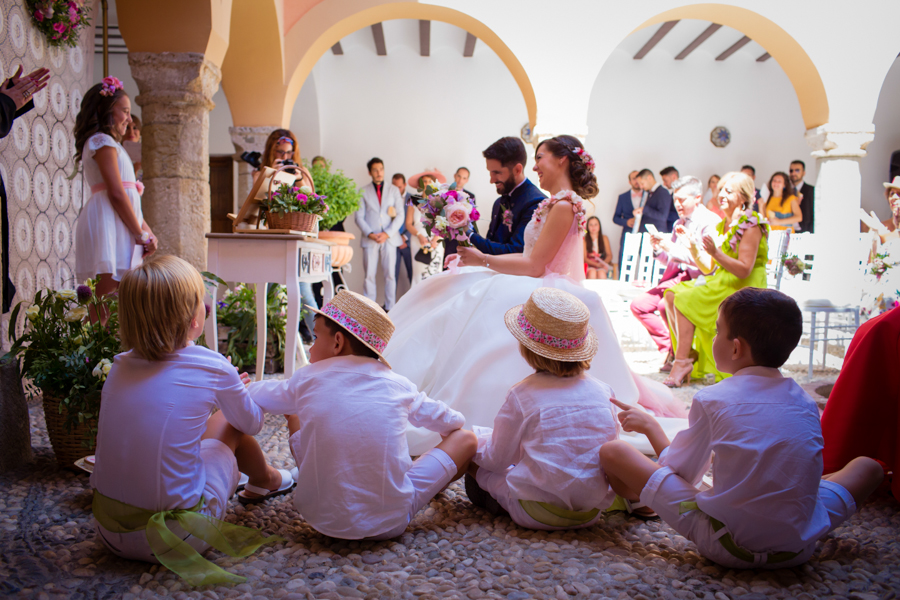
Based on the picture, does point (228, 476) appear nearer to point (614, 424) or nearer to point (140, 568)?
point (140, 568)

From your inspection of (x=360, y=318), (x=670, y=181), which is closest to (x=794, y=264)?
(x=360, y=318)

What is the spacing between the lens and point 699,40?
923 centimetres

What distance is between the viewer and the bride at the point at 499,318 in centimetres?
241

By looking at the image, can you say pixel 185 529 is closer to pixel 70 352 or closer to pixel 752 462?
pixel 70 352

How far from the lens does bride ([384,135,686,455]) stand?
2408 mm

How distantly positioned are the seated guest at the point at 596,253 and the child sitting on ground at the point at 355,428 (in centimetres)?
792

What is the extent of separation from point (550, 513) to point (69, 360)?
1.68 m

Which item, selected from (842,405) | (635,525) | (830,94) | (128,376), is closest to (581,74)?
(830,94)

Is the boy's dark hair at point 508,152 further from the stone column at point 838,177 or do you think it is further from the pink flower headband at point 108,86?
the stone column at point 838,177

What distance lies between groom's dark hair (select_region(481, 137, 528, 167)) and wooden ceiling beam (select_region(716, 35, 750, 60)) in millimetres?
8003

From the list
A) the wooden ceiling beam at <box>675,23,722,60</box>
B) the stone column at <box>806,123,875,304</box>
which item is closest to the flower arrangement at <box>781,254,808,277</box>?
the stone column at <box>806,123,875,304</box>

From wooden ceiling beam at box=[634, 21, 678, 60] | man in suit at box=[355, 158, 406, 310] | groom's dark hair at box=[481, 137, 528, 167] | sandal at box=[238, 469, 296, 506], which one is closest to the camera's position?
sandal at box=[238, 469, 296, 506]

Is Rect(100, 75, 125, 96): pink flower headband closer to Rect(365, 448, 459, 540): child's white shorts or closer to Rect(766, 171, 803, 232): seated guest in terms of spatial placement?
Rect(365, 448, 459, 540): child's white shorts

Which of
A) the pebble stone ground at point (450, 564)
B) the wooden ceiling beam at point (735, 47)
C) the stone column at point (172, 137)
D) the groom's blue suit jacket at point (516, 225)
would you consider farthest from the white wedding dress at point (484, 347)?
the wooden ceiling beam at point (735, 47)
